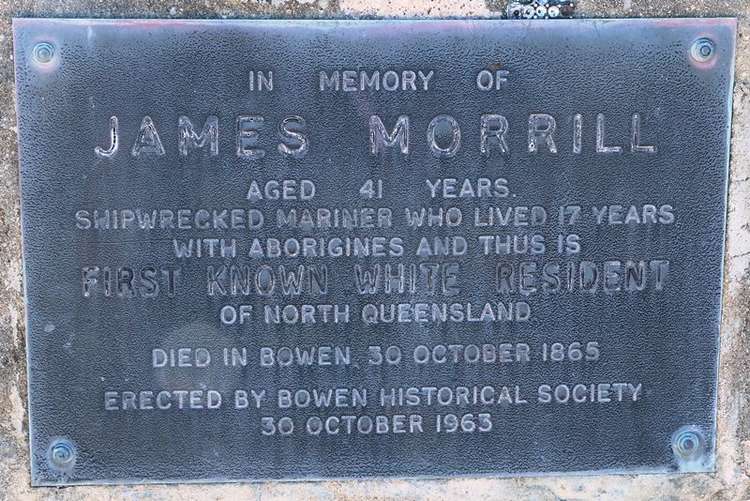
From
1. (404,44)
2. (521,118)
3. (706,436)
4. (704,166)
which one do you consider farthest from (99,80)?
(706,436)

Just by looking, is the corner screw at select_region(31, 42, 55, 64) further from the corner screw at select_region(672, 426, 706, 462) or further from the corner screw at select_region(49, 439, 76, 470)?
the corner screw at select_region(672, 426, 706, 462)

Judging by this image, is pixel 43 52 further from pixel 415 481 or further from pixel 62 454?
pixel 415 481

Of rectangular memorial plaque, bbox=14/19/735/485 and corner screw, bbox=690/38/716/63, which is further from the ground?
corner screw, bbox=690/38/716/63

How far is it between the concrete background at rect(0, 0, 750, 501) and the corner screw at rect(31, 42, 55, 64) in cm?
7

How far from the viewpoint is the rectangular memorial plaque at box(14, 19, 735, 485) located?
5.13ft

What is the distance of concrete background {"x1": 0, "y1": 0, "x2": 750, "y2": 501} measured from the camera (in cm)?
159

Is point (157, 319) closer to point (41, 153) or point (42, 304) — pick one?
point (42, 304)

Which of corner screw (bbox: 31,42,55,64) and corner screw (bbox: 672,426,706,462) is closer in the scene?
corner screw (bbox: 31,42,55,64)

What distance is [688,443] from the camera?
5.54 ft

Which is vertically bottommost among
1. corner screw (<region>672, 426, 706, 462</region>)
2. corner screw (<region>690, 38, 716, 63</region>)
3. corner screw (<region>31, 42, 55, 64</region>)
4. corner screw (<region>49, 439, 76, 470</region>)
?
corner screw (<region>672, 426, 706, 462</region>)

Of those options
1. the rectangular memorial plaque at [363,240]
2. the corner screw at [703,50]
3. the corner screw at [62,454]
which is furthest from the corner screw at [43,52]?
the corner screw at [703,50]

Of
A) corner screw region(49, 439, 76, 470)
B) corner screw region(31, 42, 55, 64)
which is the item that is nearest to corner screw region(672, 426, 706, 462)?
corner screw region(49, 439, 76, 470)

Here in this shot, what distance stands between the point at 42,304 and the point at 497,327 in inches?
37.9

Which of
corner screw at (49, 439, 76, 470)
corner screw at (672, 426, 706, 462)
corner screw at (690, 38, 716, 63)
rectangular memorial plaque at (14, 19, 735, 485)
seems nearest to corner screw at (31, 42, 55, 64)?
rectangular memorial plaque at (14, 19, 735, 485)
